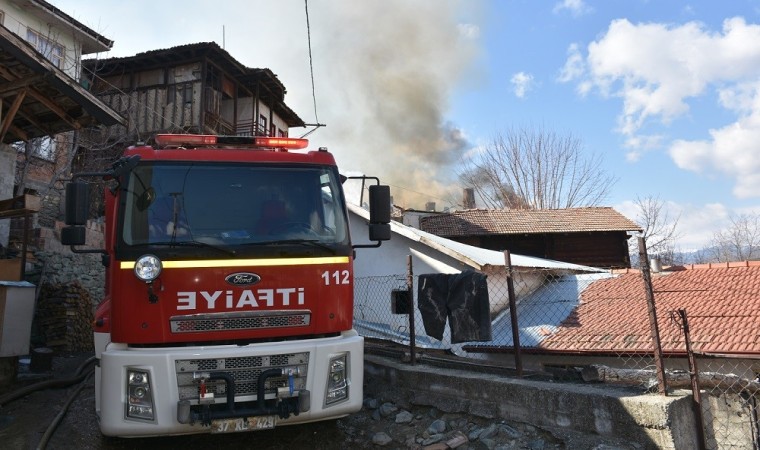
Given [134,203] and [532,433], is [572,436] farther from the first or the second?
[134,203]

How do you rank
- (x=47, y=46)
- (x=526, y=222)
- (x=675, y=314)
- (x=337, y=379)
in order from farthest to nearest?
(x=526, y=222), (x=47, y=46), (x=675, y=314), (x=337, y=379)

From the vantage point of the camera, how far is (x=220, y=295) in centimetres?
416

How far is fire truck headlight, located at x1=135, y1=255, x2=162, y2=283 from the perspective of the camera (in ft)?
13.2

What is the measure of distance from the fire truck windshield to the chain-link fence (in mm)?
1954

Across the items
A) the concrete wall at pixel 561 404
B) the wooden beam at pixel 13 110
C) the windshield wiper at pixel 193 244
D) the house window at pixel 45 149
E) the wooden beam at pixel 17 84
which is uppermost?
the house window at pixel 45 149

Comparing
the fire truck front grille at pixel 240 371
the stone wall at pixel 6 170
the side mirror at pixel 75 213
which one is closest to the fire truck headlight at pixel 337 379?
the fire truck front grille at pixel 240 371

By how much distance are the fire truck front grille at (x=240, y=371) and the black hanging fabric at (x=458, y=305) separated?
8.45 ft

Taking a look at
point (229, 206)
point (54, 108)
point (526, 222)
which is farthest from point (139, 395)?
point (526, 222)

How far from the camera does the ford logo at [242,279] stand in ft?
13.8

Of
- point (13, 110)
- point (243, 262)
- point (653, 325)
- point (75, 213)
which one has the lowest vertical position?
point (653, 325)

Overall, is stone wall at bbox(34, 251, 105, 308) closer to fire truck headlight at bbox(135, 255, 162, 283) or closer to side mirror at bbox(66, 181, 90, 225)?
side mirror at bbox(66, 181, 90, 225)

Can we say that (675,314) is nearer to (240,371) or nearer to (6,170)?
(240,371)

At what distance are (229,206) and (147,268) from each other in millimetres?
841

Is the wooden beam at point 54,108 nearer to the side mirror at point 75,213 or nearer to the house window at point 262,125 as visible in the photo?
the side mirror at point 75,213
